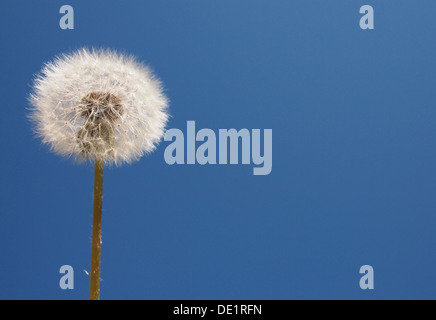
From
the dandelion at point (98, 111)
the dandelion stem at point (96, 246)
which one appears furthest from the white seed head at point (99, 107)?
the dandelion stem at point (96, 246)

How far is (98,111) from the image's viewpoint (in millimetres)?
1951

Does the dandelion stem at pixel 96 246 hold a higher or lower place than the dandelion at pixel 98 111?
lower

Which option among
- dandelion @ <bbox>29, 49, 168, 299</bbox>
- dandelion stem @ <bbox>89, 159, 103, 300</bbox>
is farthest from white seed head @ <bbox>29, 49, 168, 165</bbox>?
dandelion stem @ <bbox>89, 159, 103, 300</bbox>

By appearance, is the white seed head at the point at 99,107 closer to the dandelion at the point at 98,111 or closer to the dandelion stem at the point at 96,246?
the dandelion at the point at 98,111

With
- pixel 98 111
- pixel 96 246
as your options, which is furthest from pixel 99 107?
pixel 96 246

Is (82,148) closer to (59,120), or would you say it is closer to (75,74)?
(59,120)

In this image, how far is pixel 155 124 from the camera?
222cm

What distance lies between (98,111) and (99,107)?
0.03m

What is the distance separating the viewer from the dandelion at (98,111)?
196 centimetres

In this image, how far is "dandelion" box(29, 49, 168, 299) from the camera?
6.45 feet

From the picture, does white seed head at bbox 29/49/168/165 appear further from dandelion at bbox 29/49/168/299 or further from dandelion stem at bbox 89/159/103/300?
dandelion stem at bbox 89/159/103/300

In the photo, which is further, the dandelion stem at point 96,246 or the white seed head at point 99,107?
the white seed head at point 99,107

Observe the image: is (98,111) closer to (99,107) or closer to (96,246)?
(99,107)
